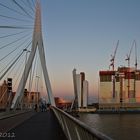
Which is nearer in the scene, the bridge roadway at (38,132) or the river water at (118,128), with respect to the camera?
the bridge roadway at (38,132)

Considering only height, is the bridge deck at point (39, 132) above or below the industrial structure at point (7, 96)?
below

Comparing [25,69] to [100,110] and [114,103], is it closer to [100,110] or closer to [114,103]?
[100,110]

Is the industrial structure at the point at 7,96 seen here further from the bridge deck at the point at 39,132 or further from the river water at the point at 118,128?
the bridge deck at the point at 39,132

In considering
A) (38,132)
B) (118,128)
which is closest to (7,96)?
(118,128)

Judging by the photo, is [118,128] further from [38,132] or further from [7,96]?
[38,132]

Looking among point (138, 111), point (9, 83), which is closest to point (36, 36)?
point (9, 83)

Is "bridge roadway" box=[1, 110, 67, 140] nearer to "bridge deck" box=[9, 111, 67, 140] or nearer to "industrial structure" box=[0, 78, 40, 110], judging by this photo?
"bridge deck" box=[9, 111, 67, 140]

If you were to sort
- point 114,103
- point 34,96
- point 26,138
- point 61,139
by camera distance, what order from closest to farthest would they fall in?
point 61,139 → point 26,138 → point 34,96 → point 114,103

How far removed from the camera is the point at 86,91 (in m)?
162

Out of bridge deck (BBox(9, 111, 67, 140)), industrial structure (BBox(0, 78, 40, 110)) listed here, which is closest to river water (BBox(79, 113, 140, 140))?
bridge deck (BBox(9, 111, 67, 140))

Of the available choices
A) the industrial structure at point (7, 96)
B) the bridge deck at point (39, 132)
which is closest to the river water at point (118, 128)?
the bridge deck at point (39, 132)

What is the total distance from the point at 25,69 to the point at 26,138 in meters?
30.0

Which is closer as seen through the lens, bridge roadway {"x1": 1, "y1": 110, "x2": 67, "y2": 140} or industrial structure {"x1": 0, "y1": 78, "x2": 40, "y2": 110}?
bridge roadway {"x1": 1, "y1": 110, "x2": 67, "y2": 140}

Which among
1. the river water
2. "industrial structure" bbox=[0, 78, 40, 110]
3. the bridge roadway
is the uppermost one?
"industrial structure" bbox=[0, 78, 40, 110]
